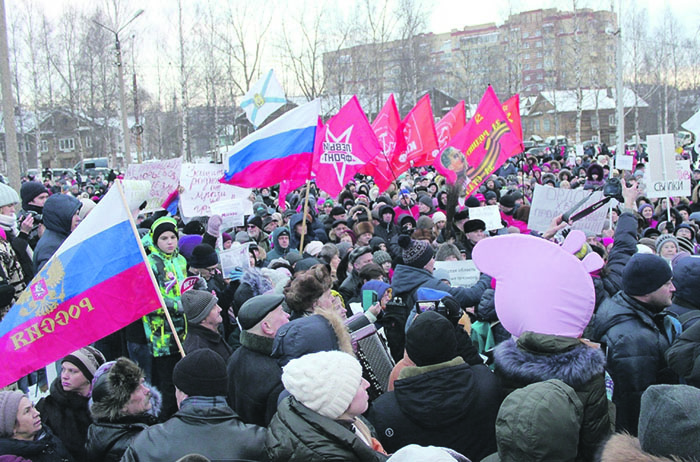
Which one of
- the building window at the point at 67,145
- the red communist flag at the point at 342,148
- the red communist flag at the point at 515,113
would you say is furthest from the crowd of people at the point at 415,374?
the building window at the point at 67,145

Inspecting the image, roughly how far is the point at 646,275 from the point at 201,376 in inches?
96.6

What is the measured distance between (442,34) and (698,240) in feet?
395

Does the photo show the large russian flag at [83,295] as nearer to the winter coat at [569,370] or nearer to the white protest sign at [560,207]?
the winter coat at [569,370]

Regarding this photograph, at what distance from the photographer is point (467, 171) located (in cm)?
986

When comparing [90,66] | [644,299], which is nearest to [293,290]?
[644,299]

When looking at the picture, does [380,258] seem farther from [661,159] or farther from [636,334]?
[661,159]

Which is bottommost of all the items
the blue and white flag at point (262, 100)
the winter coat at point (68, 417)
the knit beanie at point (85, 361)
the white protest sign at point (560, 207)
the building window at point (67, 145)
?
the winter coat at point (68, 417)

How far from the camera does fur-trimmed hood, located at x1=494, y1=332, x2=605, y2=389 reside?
2.94 m

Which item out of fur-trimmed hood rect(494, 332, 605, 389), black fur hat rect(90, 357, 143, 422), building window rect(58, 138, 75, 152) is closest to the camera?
fur-trimmed hood rect(494, 332, 605, 389)

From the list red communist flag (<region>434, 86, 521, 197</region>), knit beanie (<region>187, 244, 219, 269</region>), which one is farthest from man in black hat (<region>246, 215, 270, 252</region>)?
knit beanie (<region>187, 244, 219, 269</region>)

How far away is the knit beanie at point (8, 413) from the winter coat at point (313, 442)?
4.34ft

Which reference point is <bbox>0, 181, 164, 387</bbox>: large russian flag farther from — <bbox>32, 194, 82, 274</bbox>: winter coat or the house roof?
the house roof

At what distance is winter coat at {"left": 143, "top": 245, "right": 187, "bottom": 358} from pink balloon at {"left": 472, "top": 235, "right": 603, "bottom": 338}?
9.52ft

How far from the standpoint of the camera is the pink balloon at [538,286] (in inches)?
123
